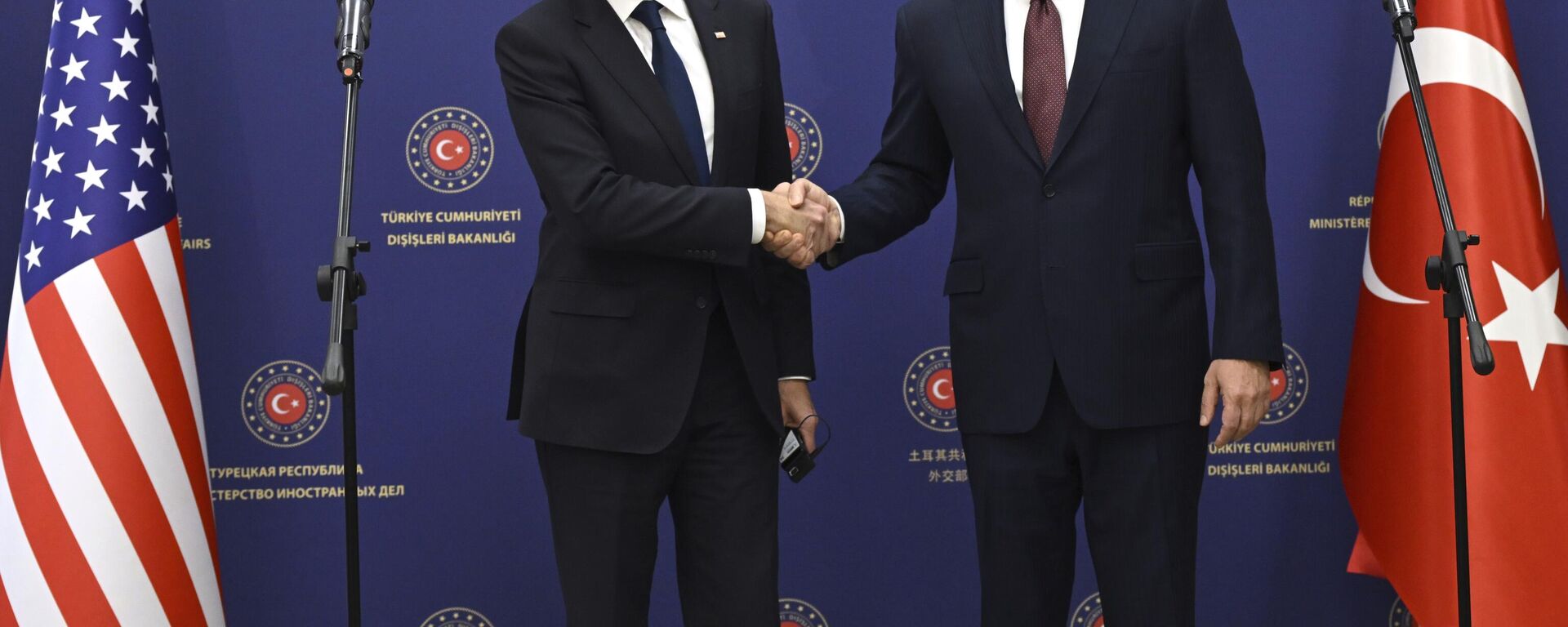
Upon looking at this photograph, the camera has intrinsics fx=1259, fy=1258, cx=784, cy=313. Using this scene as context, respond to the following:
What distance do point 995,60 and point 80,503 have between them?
2124mm

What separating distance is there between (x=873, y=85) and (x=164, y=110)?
179 centimetres

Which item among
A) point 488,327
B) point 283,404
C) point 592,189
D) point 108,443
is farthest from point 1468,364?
point 108,443

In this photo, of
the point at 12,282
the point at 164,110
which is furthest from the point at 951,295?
the point at 12,282

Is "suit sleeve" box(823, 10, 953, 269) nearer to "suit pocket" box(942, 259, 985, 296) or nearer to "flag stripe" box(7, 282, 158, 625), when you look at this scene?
"suit pocket" box(942, 259, 985, 296)

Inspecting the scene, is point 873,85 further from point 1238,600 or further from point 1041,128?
point 1238,600

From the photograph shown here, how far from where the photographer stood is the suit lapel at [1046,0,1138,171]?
209 centimetres

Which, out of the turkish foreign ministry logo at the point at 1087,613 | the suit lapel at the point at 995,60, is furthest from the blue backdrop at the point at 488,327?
the suit lapel at the point at 995,60

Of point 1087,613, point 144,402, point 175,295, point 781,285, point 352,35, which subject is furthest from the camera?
point 1087,613

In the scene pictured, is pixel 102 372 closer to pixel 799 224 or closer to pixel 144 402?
pixel 144 402

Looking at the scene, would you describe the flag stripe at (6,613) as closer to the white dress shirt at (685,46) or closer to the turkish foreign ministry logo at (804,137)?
the white dress shirt at (685,46)

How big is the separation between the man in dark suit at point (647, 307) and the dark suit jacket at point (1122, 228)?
37cm

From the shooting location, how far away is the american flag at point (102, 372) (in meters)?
2.69

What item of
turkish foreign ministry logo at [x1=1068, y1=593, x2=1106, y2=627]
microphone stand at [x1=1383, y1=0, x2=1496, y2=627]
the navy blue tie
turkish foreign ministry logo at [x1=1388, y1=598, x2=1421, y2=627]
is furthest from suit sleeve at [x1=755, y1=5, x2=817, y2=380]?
turkish foreign ministry logo at [x1=1388, y1=598, x2=1421, y2=627]

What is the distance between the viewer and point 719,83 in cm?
214
